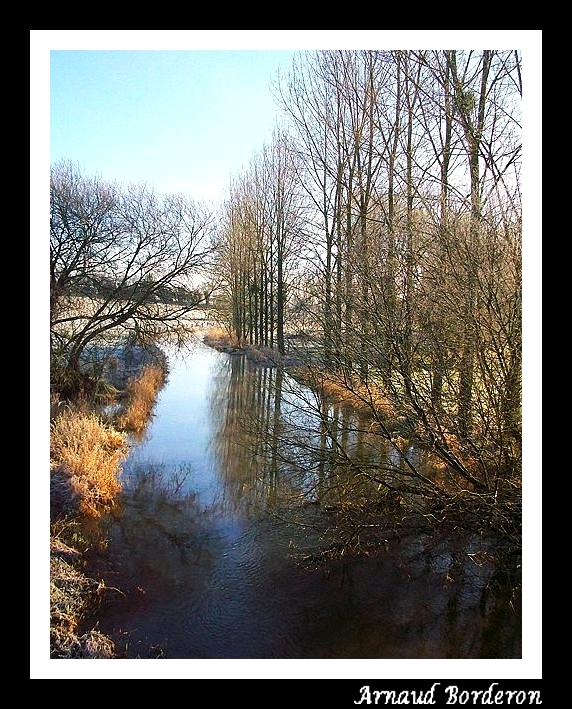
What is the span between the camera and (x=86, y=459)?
15.2 feet

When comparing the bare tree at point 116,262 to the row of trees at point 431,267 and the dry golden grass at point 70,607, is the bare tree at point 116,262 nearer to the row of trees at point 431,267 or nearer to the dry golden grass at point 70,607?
the row of trees at point 431,267

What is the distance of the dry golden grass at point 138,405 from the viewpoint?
5.45m

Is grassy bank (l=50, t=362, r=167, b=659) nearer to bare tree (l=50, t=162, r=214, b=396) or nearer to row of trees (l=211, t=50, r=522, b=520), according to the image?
bare tree (l=50, t=162, r=214, b=396)

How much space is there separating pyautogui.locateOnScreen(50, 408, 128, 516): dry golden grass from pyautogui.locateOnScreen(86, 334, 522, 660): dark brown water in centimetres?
18

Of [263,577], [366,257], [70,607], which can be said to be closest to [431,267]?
[366,257]

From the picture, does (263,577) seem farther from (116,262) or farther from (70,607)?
(116,262)

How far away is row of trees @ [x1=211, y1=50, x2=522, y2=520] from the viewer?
11.3 feet

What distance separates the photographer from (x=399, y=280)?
12.3 ft

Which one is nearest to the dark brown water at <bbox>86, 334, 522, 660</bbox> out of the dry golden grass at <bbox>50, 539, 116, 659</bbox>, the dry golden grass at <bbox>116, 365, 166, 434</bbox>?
the dry golden grass at <bbox>50, 539, 116, 659</bbox>
